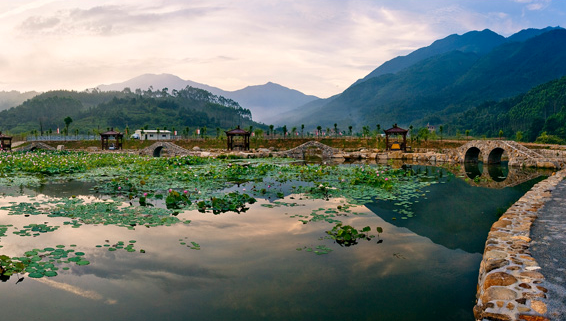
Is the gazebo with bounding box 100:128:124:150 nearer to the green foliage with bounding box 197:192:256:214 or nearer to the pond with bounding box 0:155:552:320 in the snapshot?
the pond with bounding box 0:155:552:320

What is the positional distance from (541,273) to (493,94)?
16266 centimetres

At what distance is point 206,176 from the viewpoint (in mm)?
15375

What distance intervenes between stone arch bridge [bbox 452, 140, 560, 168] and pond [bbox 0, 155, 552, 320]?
50.7 feet

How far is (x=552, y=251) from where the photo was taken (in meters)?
5.18

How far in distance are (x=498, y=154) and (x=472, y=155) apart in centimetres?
204

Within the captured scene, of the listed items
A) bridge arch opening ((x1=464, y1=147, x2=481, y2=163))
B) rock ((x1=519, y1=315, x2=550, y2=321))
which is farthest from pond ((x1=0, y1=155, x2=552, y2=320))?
bridge arch opening ((x1=464, y1=147, x2=481, y2=163))

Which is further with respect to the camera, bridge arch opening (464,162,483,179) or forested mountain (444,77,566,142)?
forested mountain (444,77,566,142)

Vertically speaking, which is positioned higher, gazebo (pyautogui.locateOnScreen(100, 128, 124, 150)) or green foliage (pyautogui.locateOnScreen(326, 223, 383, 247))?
gazebo (pyautogui.locateOnScreen(100, 128, 124, 150))

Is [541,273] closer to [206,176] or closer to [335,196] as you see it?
[335,196]

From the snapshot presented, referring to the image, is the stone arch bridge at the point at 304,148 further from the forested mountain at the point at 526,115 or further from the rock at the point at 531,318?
the forested mountain at the point at 526,115

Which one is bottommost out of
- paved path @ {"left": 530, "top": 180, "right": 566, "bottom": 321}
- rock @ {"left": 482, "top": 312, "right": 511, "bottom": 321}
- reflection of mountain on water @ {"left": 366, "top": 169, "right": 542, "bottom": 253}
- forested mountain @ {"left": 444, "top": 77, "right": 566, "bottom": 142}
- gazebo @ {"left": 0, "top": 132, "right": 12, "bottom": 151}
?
reflection of mountain on water @ {"left": 366, "top": 169, "right": 542, "bottom": 253}

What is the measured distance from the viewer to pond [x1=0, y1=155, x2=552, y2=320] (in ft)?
13.9

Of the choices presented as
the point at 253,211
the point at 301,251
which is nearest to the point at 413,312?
the point at 301,251

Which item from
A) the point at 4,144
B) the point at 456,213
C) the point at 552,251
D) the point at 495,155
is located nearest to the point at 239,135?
the point at 495,155
